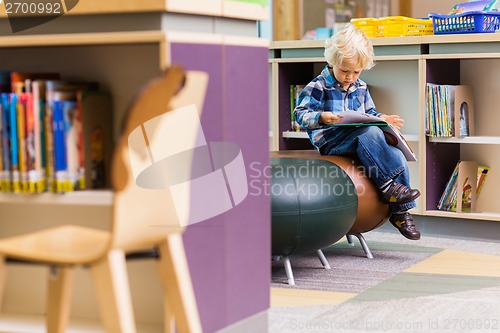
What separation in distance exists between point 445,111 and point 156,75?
2.29 m

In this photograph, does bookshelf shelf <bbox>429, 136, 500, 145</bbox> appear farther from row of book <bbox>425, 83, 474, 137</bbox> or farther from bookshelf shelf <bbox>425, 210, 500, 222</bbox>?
bookshelf shelf <bbox>425, 210, 500, 222</bbox>

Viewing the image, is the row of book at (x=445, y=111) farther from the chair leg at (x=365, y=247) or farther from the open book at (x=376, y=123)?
the chair leg at (x=365, y=247)

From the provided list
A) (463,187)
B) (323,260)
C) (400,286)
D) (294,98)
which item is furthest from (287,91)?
(400,286)

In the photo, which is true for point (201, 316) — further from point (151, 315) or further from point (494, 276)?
point (494, 276)

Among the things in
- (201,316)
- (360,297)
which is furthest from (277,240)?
(201,316)

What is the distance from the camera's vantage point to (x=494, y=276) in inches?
140

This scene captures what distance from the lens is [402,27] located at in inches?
181

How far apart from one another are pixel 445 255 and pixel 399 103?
1011mm

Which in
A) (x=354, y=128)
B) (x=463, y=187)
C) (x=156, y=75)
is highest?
(x=156, y=75)

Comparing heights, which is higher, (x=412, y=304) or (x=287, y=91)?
(x=287, y=91)

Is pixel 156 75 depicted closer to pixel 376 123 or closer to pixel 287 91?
pixel 376 123

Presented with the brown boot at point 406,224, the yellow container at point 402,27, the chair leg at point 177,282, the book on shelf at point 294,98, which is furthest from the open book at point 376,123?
the chair leg at point 177,282

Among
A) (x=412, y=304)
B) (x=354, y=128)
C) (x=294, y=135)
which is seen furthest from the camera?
(x=294, y=135)

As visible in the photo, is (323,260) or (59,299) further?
(323,260)
